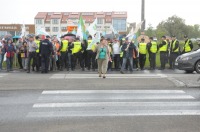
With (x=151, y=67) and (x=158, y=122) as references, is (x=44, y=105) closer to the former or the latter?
(x=158, y=122)

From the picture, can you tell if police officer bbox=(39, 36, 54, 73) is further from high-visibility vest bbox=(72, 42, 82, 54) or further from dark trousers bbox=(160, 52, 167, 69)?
dark trousers bbox=(160, 52, 167, 69)

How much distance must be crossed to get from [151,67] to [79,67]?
3723mm

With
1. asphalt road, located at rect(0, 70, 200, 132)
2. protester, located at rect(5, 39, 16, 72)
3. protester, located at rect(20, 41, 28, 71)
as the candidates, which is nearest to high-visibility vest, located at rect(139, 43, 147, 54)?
asphalt road, located at rect(0, 70, 200, 132)

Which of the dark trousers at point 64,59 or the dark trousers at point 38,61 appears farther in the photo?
the dark trousers at point 64,59

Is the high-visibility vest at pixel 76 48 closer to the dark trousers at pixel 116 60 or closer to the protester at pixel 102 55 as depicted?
the dark trousers at pixel 116 60

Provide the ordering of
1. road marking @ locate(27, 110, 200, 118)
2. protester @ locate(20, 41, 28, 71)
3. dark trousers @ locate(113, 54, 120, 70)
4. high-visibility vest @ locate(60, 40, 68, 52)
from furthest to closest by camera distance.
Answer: dark trousers @ locate(113, 54, 120, 70)
high-visibility vest @ locate(60, 40, 68, 52)
protester @ locate(20, 41, 28, 71)
road marking @ locate(27, 110, 200, 118)

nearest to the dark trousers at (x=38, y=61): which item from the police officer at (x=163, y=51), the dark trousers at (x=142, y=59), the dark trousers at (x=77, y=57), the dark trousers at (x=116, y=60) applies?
the dark trousers at (x=77, y=57)

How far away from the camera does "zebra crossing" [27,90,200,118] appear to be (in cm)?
854

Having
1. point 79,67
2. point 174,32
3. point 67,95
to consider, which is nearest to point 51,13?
point 174,32

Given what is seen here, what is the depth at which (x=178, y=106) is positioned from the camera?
932cm

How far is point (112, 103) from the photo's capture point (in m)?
9.71

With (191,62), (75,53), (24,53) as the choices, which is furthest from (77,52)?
(191,62)

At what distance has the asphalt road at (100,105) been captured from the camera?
7422 mm

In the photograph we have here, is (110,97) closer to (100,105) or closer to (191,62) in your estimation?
(100,105)
